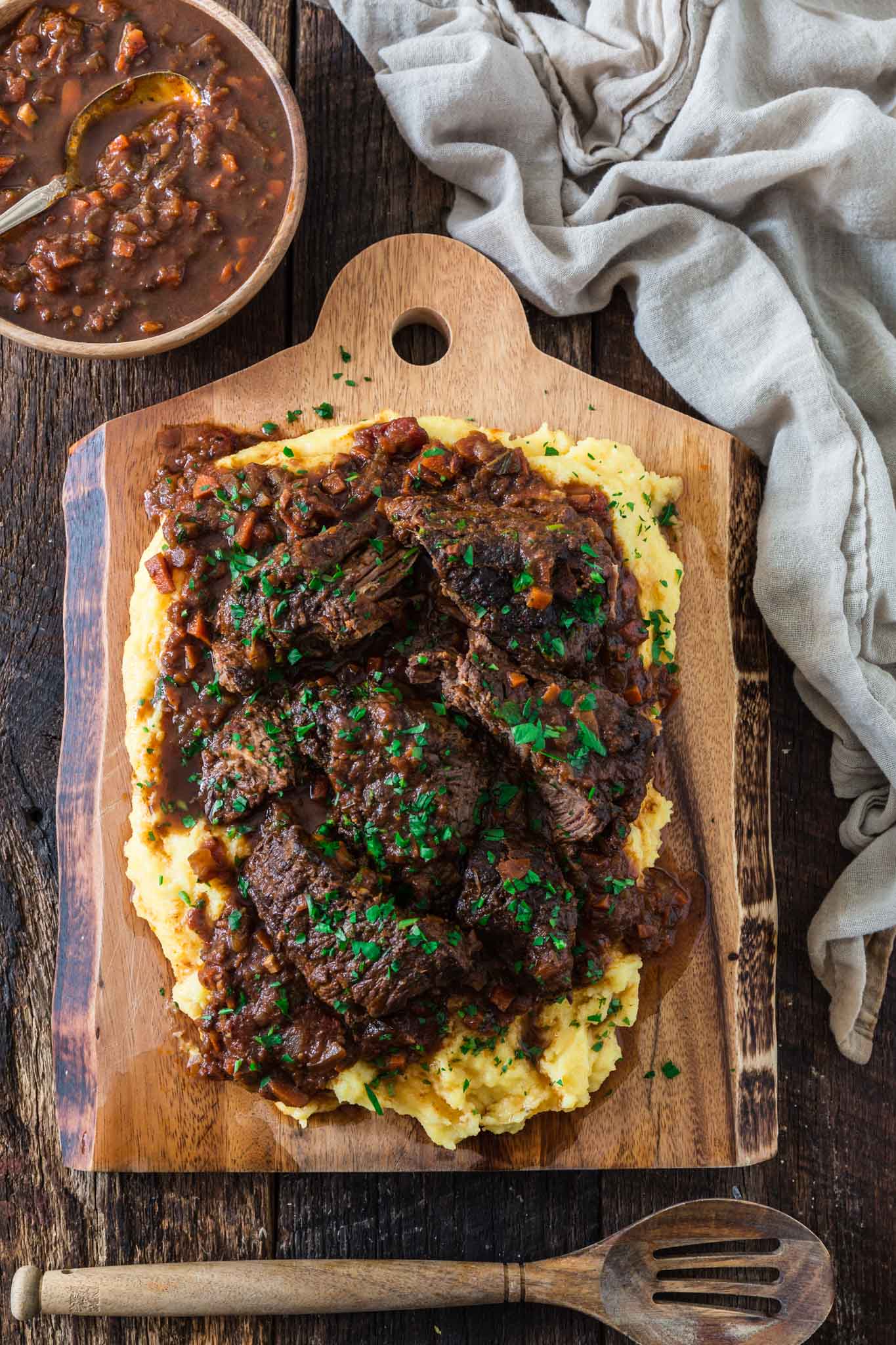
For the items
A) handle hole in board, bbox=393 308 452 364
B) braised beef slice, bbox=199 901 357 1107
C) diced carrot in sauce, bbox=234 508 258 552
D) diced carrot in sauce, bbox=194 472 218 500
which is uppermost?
handle hole in board, bbox=393 308 452 364

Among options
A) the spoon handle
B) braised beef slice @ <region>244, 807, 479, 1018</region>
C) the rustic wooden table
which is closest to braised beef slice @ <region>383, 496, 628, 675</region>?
braised beef slice @ <region>244, 807, 479, 1018</region>

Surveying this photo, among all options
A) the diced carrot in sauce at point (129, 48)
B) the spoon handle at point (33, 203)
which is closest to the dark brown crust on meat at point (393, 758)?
the spoon handle at point (33, 203)

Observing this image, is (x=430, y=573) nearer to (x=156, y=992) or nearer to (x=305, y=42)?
(x=156, y=992)

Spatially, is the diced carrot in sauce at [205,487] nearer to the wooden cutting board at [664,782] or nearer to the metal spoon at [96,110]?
the wooden cutting board at [664,782]

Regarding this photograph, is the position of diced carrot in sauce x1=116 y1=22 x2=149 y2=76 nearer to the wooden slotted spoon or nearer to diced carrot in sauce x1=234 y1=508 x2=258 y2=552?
diced carrot in sauce x1=234 y1=508 x2=258 y2=552

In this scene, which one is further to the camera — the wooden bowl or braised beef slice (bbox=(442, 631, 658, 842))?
the wooden bowl

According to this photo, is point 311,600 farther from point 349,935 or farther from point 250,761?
point 349,935
